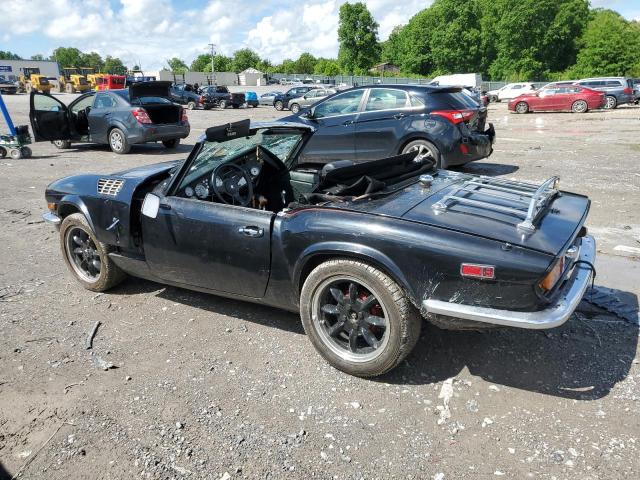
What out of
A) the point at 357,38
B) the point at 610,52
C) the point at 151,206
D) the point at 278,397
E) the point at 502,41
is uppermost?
the point at 357,38

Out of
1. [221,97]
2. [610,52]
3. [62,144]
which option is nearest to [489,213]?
[62,144]

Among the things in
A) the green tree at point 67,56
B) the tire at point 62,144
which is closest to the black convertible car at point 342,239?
the tire at point 62,144

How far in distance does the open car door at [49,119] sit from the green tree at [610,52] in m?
53.8

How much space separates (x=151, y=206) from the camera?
3670 millimetres

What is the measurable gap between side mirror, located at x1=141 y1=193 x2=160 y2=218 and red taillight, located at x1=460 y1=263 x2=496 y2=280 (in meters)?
2.25

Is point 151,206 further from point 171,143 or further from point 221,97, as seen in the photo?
point 221,97

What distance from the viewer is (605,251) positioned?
504cm

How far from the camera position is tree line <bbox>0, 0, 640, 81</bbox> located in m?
52.1

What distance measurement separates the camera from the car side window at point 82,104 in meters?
12.4

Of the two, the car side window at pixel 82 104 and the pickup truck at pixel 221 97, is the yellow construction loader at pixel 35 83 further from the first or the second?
the car side window at pixel 82 104

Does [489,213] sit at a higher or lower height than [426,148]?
higher

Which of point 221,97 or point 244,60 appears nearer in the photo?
point 221,97

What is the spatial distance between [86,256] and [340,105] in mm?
5869

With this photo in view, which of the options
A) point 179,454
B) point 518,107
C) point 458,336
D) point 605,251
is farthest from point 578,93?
point 179,454
